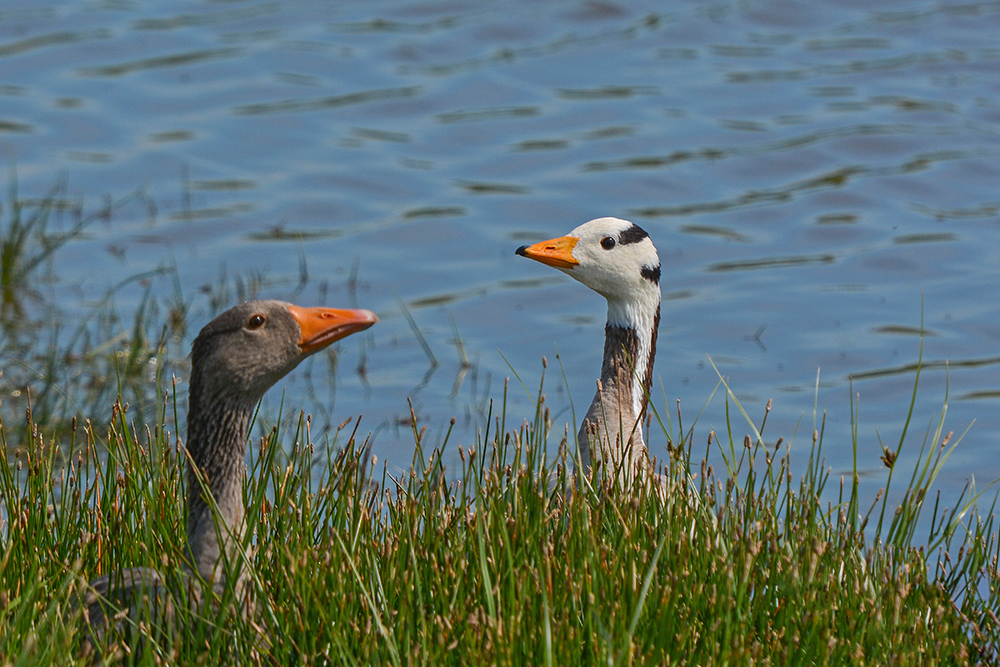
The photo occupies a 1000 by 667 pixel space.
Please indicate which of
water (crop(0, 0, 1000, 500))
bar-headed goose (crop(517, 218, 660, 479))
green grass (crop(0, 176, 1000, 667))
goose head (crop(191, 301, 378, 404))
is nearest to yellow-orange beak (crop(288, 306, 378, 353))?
goose head (crop(191, 301, 378, 404))

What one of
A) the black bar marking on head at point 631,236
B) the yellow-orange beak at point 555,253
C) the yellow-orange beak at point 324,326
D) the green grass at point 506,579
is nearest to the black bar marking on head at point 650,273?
the black bar marking on head at point 631,236

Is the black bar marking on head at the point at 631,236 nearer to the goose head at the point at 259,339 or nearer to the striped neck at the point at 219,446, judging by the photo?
the goose head at the point at 259,339

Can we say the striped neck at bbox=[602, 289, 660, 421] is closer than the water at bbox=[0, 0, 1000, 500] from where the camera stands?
Yes

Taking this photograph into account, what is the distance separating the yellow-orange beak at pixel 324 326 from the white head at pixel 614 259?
2415mm

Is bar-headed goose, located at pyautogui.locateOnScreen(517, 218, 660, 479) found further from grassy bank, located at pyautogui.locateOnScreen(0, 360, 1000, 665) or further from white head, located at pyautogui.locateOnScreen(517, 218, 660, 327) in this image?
grassy bank, located at pyautogui.locateOnScreen(0, 360, 1000, 665)

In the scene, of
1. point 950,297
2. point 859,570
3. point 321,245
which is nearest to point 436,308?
point 321,245

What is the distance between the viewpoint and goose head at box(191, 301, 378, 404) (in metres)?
5.36

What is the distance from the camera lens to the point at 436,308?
42.7ft

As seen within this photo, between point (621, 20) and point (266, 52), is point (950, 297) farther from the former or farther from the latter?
point (266, 52)

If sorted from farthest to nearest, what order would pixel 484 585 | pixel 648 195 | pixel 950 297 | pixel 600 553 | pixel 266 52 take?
1. pixel 266 52
2. pixel 648 195
3. pixel 950 297
4. pixel 600 553
5. pixel 484 585

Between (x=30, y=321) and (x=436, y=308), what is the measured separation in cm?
360

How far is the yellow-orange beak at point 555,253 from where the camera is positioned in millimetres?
7688

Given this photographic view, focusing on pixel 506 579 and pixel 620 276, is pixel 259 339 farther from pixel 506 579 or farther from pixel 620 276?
pixel 620 276

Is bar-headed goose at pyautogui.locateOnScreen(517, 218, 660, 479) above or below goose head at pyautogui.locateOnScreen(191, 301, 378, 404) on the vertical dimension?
below
